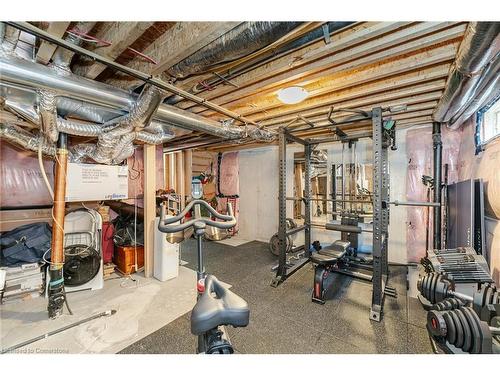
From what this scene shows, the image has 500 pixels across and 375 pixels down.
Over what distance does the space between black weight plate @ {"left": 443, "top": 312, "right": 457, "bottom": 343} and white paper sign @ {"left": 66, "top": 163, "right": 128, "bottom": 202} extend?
3.82m

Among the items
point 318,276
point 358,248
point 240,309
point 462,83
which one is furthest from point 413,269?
point 240,309

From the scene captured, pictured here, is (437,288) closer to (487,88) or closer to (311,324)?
(311,324)

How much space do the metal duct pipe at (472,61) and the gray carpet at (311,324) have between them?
2.19 m

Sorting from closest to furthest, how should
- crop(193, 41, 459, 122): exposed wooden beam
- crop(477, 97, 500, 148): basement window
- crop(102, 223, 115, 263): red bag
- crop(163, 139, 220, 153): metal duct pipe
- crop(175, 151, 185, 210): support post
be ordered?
crop(193, 41, 459, 122): exposed wooden beam, crop(477, 97, 500, 148): basement window, crop(102, 223, 115, 263): red bag, crop(163, 139, 220, 153): metal duct pipe, crop(175, 151, 185, 210): support post

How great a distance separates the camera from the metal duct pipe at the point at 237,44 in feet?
3.47

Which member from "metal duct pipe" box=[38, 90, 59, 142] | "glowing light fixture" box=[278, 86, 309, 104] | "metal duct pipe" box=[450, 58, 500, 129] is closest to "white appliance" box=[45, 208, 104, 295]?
"metal duct pipe" box=[38, 90, 59, 142]

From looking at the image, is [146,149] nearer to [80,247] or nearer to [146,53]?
[80,247]

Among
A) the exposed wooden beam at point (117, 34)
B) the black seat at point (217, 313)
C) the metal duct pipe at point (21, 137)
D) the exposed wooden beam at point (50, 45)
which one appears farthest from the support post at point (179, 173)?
the black seat at point (217, 313)

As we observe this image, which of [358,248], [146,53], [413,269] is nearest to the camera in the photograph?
[146,53]

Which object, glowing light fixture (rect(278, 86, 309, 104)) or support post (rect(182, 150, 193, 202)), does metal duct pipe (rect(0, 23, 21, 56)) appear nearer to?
glowing light fixture (rect(278, 86, 309, 104))

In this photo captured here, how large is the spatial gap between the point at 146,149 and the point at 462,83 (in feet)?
12.0

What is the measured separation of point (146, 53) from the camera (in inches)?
62.4

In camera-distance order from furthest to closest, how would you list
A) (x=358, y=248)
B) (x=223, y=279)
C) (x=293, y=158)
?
(x=293, y=158) < (x=358, y=248) < (x=223, y=279)

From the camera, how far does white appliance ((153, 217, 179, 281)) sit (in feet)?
9.98
